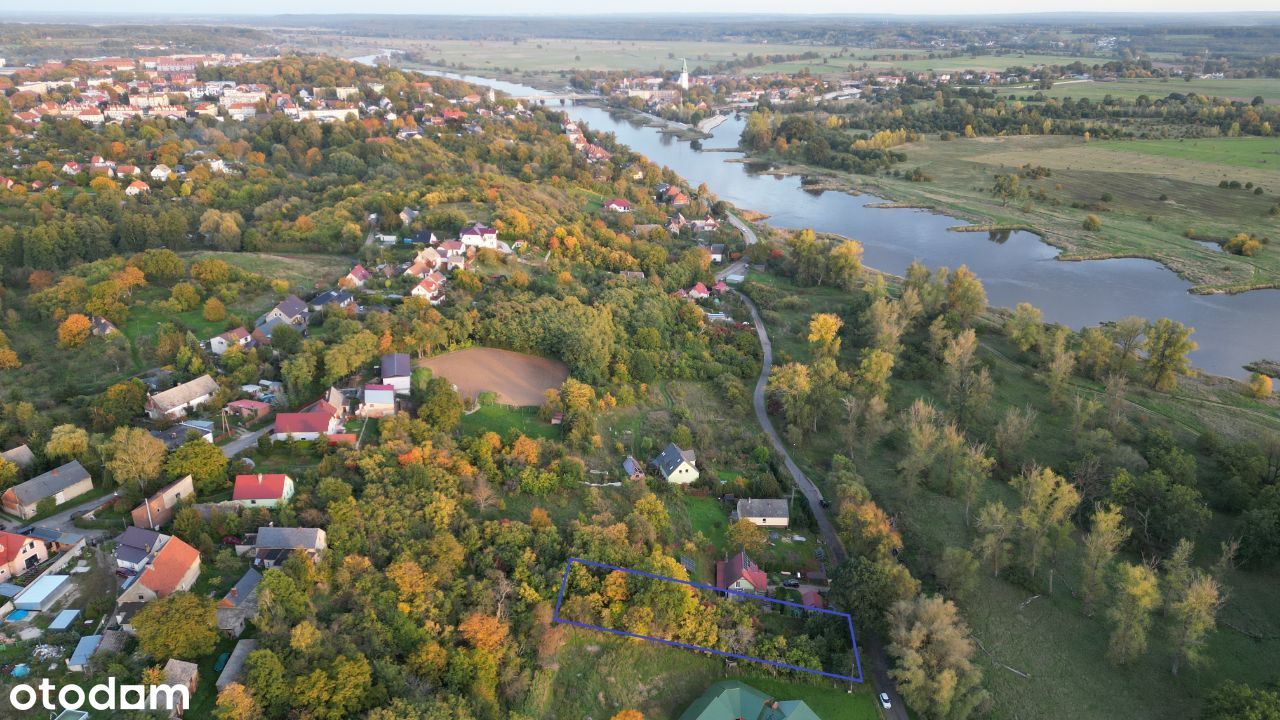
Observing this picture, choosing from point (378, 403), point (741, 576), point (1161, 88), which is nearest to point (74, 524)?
point (378, 403)

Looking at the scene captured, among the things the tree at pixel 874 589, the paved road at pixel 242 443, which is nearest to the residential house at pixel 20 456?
the paved road at pixel 242 443

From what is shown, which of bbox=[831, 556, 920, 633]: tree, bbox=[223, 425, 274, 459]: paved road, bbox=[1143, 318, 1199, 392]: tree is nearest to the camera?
bbox=[831, 556, 920, 633]: tree

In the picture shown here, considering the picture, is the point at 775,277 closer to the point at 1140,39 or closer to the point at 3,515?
the point at 3,515

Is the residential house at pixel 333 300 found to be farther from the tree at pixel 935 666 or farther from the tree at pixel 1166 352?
the tree at pixel 1166 352

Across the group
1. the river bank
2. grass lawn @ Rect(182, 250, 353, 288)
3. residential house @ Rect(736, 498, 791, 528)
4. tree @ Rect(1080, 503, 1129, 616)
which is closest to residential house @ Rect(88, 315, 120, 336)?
grass lawn @ Rect(182, 250, 353, 288)

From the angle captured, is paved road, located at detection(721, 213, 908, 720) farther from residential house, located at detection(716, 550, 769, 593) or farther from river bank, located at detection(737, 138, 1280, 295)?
river bank, located at detection(737, 138, 1280, 295)

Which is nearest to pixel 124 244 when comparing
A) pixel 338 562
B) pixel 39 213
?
pixel 39 213

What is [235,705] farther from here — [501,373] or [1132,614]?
[1132,614]
